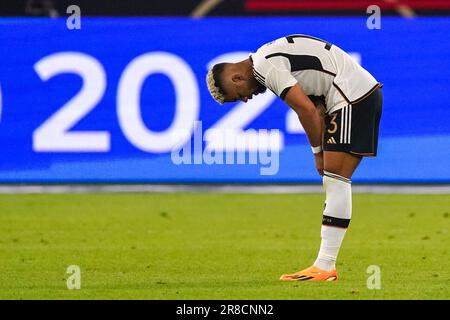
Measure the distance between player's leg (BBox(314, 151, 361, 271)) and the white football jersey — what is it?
1.23ft

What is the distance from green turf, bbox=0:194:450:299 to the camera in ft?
31.0

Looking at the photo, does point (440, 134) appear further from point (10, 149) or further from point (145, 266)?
point (145, 266)

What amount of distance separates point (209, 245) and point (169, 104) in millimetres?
4153

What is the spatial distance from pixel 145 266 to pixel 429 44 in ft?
21.5

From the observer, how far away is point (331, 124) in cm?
966

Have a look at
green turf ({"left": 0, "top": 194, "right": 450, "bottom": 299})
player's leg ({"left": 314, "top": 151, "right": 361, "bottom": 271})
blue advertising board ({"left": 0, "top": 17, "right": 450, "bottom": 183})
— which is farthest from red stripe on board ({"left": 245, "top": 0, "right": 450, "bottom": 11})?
player's leg ({"left": 314, "top": 151, "right": 361, "bottom": 271})

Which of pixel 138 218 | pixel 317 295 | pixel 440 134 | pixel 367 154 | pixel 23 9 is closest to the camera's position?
pixel 317 295

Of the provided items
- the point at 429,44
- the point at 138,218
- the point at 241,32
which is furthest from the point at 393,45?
the point at 138,218

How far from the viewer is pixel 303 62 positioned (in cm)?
962

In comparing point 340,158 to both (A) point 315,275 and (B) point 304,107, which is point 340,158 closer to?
(B) point 304,107

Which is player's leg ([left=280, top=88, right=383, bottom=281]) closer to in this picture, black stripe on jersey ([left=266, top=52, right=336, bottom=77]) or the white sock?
the white sock
